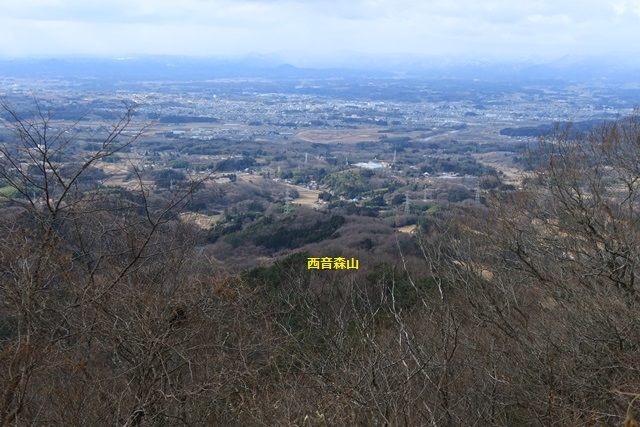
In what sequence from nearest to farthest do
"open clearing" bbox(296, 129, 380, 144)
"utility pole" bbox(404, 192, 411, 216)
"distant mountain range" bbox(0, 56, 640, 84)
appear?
1. "utility pole" bbox(404, 192, 411, 216)
2. "open clearing" bbox(296, 129, 380, 144)
3. "distant mountain range" bbox(0, 56, 640, 84)

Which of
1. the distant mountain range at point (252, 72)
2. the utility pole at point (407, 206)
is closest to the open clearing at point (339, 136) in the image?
the utility pole at point (407, 206)

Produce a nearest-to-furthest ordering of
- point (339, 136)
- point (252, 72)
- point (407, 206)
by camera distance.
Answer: point (407, 206) < point (339, 136) < point (252, 72)

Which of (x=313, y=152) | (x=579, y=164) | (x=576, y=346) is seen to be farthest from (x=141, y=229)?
(x=313, y=152)

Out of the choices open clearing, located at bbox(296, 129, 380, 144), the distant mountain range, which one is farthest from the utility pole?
the distant mountain range

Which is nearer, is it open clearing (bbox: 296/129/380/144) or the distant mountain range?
open clearing (bbox: 296/129/380/144)

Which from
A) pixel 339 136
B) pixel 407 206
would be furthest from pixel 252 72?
pixel 407 206

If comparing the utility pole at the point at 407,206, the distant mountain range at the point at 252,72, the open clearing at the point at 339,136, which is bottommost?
the open clearing at the point at 339,136

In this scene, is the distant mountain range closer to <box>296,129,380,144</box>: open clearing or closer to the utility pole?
<box>296,129,380,144</box>: open clearing

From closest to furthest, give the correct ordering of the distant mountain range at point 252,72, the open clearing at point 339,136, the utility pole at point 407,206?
the utility pole at point 407,206
the open clearing at point 339,136
the distant mountain range at point 252,72

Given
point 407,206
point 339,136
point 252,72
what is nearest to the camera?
point 407,206

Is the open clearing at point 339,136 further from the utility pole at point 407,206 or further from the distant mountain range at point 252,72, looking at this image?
the distant mountain range at point 252,72

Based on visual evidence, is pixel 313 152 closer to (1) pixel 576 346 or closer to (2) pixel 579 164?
(2) pixel 579 164

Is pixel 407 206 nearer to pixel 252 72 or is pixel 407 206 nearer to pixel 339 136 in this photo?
pixel 339 136
